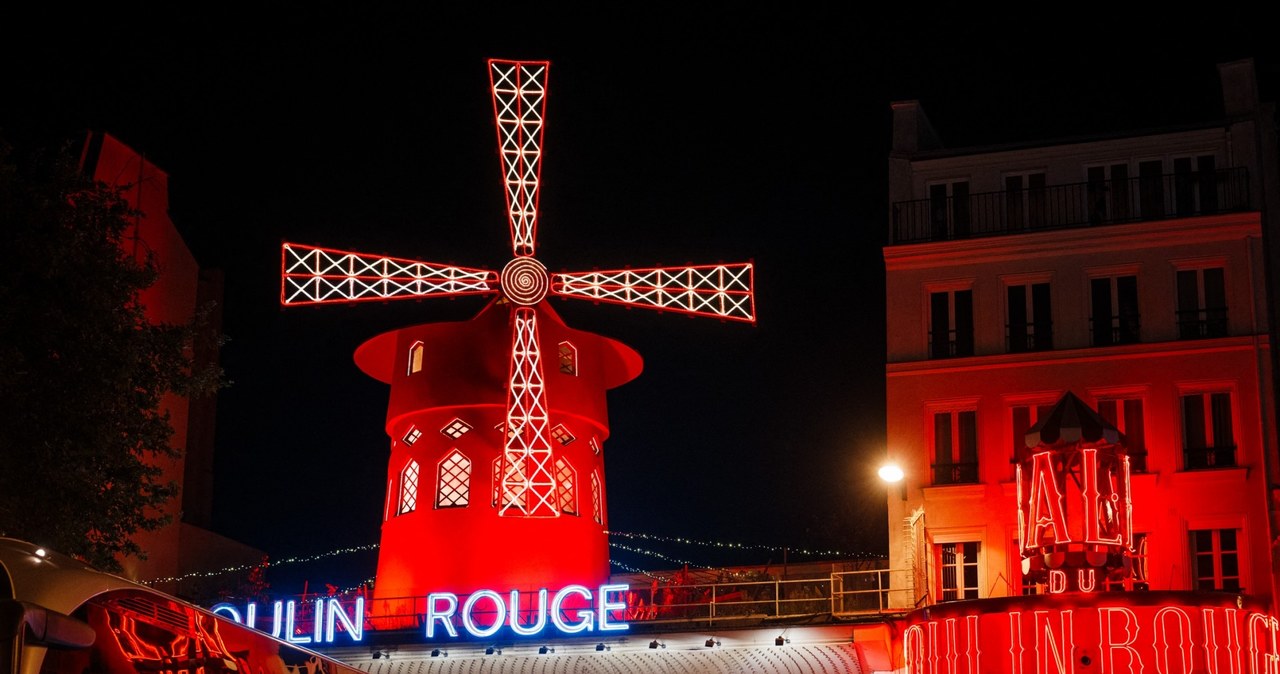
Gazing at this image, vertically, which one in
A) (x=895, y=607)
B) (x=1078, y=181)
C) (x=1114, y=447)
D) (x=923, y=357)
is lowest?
(x=895, y=607)

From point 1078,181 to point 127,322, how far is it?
12145 mm

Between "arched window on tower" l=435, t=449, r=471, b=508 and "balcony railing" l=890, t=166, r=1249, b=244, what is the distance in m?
6.56

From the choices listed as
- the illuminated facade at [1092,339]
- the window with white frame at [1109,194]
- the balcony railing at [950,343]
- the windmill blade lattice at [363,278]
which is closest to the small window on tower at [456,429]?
the windmill blade lattice at [363,278]

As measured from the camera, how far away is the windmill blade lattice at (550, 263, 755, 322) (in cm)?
2427

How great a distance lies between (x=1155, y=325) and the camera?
2084 cm

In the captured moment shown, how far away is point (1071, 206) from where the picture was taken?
2161 cm

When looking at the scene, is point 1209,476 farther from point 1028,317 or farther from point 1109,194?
point 1109,194

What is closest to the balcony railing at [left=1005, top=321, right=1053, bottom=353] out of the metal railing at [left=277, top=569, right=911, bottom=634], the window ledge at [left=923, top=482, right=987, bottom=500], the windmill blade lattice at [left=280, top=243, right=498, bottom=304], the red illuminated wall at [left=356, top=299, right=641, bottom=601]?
the window ledge at [left=923, top=482, right=987, bottom=500]

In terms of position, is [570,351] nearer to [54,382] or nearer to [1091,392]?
[1091,392]

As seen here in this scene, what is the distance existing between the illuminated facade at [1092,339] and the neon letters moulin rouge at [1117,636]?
0.93 m

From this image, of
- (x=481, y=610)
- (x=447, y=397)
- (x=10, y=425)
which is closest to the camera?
(x=10, y=425)

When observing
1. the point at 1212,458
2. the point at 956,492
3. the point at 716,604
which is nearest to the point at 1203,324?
the point at 1212,458

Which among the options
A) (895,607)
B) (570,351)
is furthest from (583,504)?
(895,607)

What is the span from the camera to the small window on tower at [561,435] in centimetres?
2413
